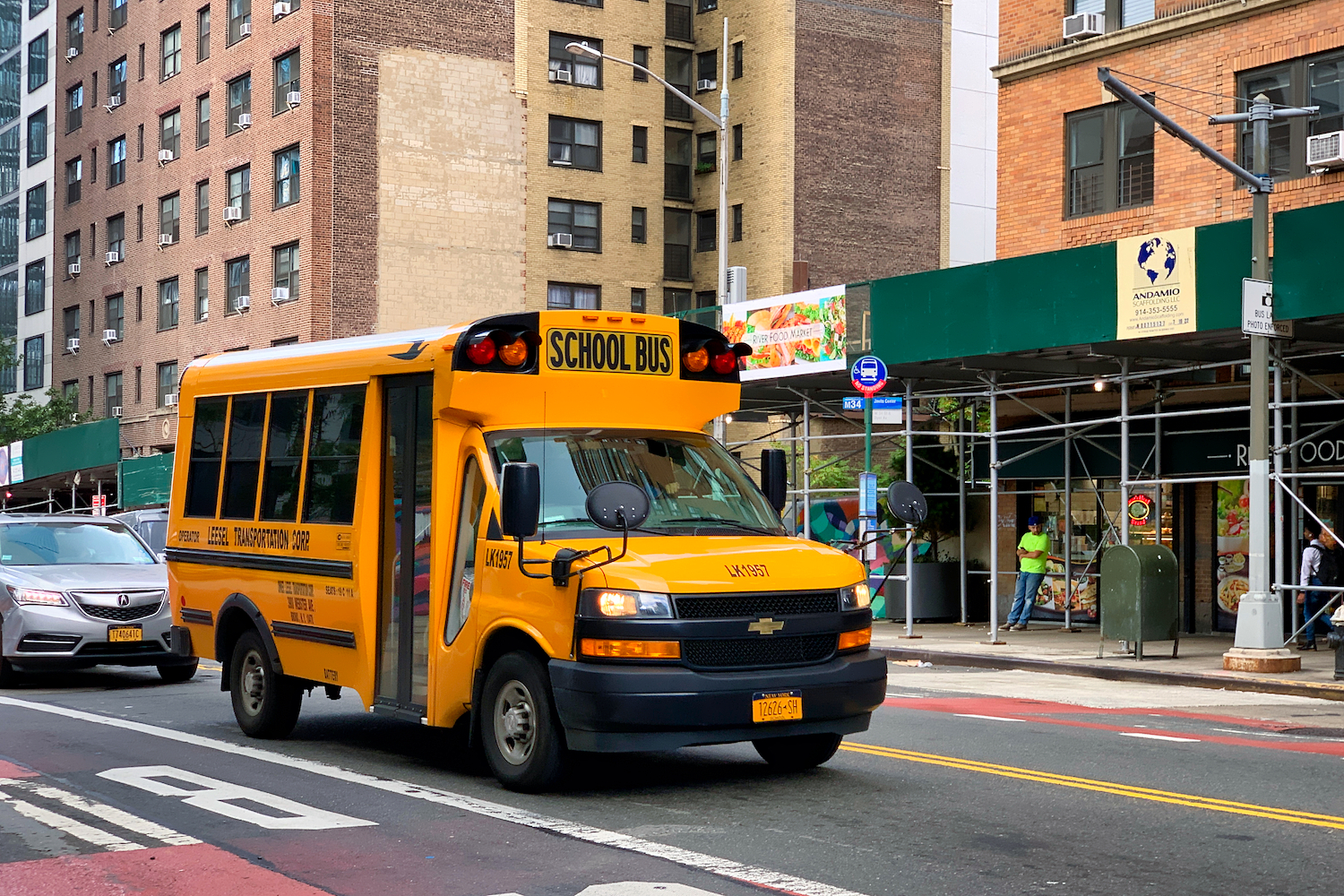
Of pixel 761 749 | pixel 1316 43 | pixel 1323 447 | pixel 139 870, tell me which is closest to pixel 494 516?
pixel 761 749

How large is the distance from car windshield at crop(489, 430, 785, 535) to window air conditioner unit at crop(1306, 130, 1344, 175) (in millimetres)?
15536

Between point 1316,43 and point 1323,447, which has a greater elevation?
point 1316,43

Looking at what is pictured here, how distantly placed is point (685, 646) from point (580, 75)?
4733cm

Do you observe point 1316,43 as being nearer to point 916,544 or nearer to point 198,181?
point 916,544

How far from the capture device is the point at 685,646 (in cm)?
867

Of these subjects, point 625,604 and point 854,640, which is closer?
point 625,604

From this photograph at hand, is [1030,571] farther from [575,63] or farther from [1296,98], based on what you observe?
[575,63]

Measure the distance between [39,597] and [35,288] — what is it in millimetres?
59332

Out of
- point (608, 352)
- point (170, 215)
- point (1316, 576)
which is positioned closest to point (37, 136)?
point (170, 215)

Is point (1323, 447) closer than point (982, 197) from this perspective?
Yes

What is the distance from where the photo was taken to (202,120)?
182 feet

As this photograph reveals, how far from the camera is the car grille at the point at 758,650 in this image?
8.71m

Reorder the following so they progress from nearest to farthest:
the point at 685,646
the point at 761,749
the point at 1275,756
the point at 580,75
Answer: the point at 685,646
the point at 761,749
the point at 1275,756
the point at 580,75

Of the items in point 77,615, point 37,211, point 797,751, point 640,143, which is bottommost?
point 797,751
